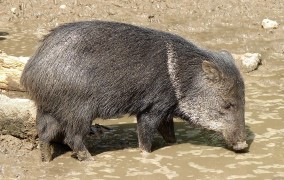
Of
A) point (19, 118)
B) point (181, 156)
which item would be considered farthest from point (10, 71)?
point (181, 156)

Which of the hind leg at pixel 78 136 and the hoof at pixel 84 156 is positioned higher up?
the hind leg at pixel 78 136

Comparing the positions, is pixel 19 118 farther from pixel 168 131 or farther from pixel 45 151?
pixel 168 131

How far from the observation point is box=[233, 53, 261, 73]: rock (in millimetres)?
8609

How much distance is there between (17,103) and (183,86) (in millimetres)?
1767

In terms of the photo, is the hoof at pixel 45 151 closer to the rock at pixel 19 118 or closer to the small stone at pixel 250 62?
the rock at pixel 19 118

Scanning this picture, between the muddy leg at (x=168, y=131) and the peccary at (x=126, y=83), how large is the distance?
0.01 meters

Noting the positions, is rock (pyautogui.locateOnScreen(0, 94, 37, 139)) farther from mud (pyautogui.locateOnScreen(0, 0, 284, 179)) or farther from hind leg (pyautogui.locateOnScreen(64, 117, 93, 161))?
hind leg (pyautogui.locateOnScreen(64, 117, 93, 161))

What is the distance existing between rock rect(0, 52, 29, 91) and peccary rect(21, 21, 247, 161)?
176cm

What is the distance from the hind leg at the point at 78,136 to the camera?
5797mm

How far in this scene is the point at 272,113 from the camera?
708 cm

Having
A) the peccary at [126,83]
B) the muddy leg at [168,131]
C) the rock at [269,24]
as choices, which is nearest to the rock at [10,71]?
the peccary at [126,83]

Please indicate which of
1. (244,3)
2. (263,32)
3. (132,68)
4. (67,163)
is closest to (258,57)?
(263,32)

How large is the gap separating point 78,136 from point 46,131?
1.06 feet

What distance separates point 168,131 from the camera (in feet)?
21.3
